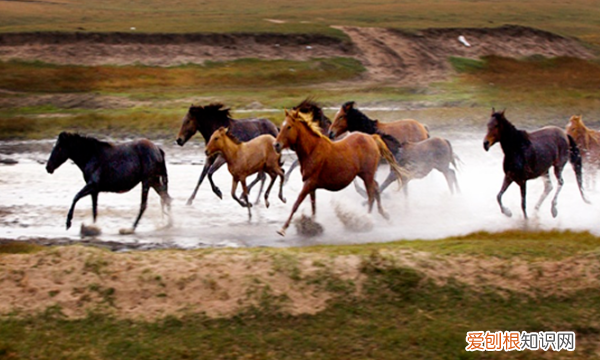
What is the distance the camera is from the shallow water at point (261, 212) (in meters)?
14.1

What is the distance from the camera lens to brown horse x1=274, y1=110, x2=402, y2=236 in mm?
13828

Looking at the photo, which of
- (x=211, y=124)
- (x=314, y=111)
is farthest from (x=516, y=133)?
(x=211, y=124)

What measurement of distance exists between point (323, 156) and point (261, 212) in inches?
93.4

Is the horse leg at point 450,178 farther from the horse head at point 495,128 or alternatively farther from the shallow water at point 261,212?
the horse head at point 495,128

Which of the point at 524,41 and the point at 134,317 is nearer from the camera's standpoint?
the point at 134,317

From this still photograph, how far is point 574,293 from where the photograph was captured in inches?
407

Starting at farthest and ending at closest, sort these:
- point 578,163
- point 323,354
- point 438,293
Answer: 1. point 578,163
2. point 438,293
3. point 323,354

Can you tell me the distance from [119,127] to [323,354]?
16.8 m

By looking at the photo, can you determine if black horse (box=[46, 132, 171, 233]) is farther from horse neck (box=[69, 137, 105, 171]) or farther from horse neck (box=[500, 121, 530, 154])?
horse neck (box=[500, 121, 530, 154])

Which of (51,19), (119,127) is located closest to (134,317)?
(119,127)

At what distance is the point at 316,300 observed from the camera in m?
9.96

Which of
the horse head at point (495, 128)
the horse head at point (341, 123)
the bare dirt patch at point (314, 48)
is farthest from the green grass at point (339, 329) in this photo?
the bare dirt patch at point (314, 48)

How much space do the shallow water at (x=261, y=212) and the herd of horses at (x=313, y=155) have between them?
0.34 meters

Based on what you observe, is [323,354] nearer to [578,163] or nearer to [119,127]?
[578,163]
